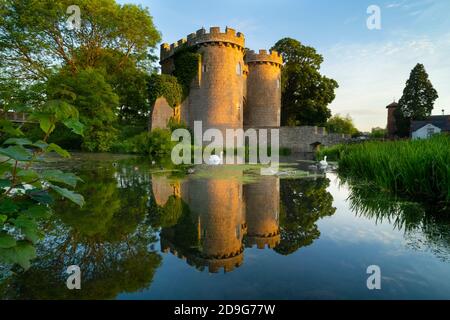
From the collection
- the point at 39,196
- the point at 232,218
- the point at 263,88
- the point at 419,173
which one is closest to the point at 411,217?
the point at 419,173

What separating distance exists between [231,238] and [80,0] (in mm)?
27763

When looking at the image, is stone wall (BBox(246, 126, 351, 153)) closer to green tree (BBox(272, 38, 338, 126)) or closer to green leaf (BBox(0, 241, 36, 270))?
green tree (BBox(272, 38, 338, 126))

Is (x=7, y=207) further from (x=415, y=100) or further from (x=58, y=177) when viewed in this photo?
(x=415, y=100)

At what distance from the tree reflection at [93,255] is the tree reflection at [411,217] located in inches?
120

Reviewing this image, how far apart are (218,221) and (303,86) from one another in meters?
35.0

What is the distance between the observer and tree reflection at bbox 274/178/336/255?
3494 mm

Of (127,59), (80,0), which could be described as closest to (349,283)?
(80,0)

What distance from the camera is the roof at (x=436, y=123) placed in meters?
39.5

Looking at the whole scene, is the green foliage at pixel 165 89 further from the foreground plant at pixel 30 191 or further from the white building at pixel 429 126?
the white building at pixel 429 126

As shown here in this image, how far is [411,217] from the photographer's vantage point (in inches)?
174

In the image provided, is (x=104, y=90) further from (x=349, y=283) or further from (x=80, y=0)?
(x=349, y=283)

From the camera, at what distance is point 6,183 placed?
1.78 m

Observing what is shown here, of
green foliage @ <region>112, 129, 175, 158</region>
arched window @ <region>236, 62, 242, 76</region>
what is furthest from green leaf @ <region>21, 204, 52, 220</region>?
arched window @ <region>236, 62, 242, 76</region>

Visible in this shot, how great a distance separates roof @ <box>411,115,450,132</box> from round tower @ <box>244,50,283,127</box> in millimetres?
21634
